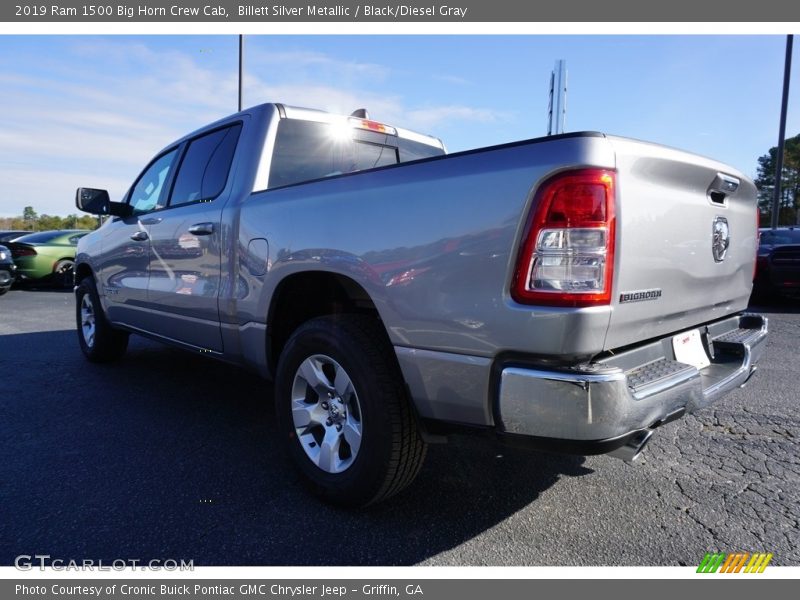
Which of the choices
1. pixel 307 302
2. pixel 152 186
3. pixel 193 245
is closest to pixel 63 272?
pixel 152 186

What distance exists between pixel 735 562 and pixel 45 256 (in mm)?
13738

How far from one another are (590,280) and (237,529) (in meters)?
1.74

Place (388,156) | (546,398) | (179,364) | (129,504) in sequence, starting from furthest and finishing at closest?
(179,364), (388,156), (129,504), (546,398)

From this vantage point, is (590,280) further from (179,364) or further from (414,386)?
(179,364)

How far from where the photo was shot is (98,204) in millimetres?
4500

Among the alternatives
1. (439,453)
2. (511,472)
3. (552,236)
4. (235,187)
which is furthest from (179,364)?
(552,236)

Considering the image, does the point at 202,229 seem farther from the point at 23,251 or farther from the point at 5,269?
the point at 23,251

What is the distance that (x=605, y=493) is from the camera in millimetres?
2605

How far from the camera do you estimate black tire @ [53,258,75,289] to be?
12.3 metres

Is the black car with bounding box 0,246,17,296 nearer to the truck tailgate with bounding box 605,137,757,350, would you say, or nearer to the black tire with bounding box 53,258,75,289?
the black tire with bounding box 53,258,75,289

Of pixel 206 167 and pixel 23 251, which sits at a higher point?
pixel 206 167

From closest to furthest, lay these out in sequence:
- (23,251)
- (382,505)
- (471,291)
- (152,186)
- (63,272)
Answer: (471,291), (382,505), (152,186), (23,251), (63,272)

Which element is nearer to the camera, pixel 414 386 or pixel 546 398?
pixel 546 398

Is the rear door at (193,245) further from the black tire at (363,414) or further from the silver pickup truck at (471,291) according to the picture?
the black tire at (363,414)
